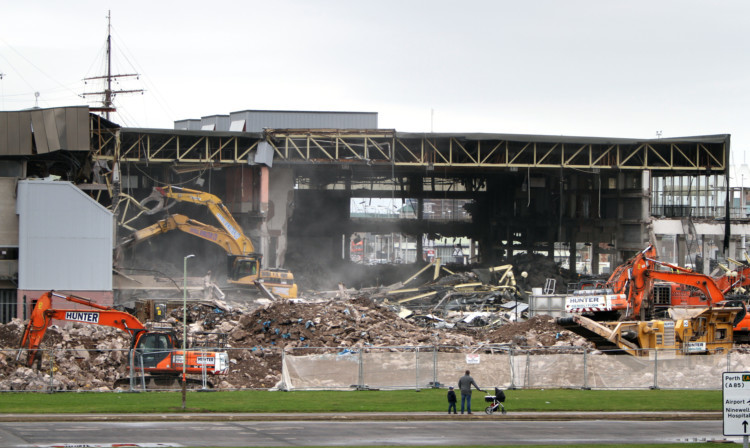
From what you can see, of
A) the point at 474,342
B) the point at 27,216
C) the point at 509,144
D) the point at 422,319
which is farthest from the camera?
the point at 509,144

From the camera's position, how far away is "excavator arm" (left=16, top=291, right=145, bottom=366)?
35.6 meters

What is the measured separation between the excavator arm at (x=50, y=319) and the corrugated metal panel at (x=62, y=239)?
13878mm

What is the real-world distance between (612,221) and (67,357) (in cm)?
4988

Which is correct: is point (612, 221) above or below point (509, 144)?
below

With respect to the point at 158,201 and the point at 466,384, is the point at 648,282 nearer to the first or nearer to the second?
the point at 466,384

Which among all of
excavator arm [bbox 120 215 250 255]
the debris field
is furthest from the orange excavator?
excavator arm [bbox 120 215 250 255]

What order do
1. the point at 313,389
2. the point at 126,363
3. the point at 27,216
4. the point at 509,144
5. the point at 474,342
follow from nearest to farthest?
the point at 313,389 → the point at 126,363 → the point at 474,342 → the point at 27,216 → the point at 509,144

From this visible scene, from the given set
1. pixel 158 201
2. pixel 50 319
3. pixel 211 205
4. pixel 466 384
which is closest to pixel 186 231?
pixel 211 205

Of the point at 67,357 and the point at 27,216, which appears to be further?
the point at 27,216

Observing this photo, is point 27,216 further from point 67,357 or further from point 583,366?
point 583,366

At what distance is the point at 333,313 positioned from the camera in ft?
151

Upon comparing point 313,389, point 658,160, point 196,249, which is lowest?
point 313,389

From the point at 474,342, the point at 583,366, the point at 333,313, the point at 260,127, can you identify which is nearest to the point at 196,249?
the point at 260,127

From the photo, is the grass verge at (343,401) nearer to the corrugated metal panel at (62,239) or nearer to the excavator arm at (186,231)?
the corrugated metal panel at (62,239)
